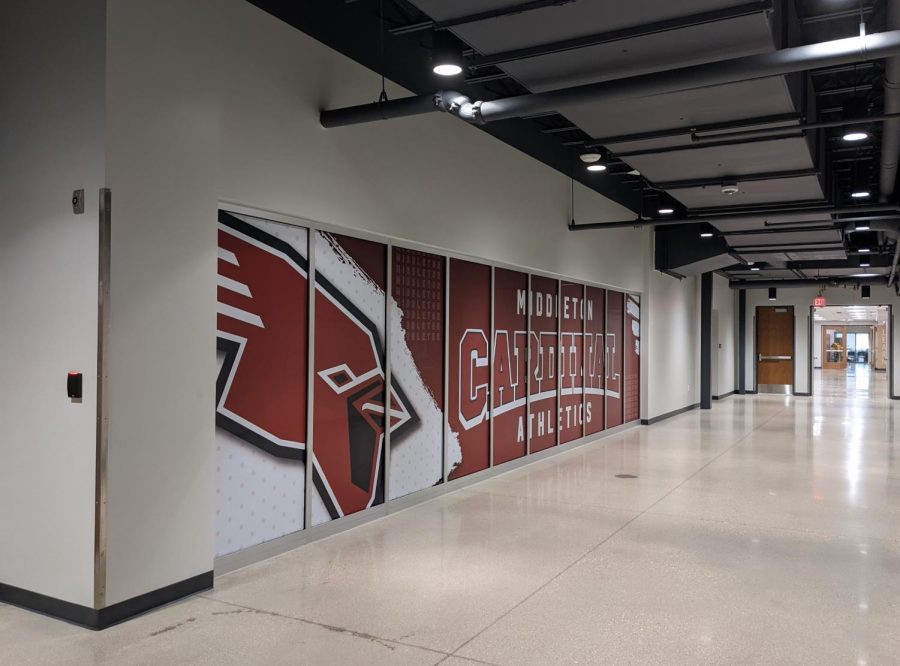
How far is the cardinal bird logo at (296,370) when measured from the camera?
193 inches

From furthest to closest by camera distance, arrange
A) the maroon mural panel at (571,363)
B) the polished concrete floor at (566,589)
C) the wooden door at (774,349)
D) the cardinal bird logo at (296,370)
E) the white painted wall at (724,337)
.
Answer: the wooden door at (774,349), the white painted wall at (724,337), the maroon mural panel at (571,363), the cardinal bird logo at (296,370), the polished concrete floor at (566,589)

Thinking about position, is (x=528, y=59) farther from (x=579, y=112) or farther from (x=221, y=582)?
(x=221, y=582)

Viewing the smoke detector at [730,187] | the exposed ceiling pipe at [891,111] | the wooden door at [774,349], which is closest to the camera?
the exposed ceiling pipe at [891,111]

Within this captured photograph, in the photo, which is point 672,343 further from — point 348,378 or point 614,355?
point 348,378

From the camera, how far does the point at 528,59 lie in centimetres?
536

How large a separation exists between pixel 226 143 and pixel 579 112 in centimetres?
313

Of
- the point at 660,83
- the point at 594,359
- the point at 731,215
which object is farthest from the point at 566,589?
the point at 731,215

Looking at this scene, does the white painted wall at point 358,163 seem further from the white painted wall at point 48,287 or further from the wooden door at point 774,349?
the wooden door at point 774,349

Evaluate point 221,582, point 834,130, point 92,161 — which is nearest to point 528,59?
point 92,161

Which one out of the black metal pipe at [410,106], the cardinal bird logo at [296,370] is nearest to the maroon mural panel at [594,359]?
the cardinal bird logo at [296,370]

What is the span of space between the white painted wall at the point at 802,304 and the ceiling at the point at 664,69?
1134 cm

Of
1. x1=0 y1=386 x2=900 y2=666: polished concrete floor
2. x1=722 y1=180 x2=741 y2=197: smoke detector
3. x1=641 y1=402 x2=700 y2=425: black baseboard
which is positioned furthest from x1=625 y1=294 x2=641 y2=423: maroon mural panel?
x1=0 y1=386 x2=900 y2=666: polished concrete floor

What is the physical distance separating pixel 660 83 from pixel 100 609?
4.52 meters

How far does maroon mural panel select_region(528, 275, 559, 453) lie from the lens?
9.26m
